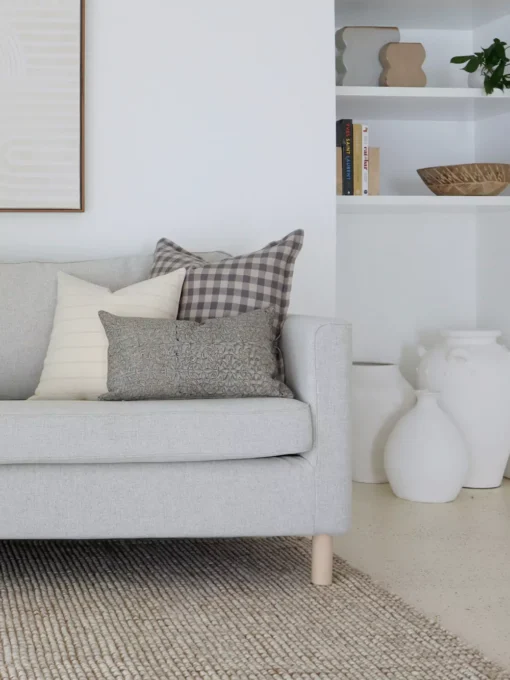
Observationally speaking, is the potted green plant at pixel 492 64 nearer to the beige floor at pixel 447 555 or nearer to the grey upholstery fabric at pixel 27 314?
the beige floor at pixel 447 555

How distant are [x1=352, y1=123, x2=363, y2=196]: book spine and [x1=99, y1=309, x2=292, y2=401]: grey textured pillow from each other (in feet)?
4.76

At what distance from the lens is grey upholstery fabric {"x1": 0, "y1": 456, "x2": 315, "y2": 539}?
88.5 inches

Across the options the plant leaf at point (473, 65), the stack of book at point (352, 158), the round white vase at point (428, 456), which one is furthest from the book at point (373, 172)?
the round white vase at point (428, 456)

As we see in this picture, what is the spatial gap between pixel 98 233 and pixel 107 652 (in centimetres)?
191

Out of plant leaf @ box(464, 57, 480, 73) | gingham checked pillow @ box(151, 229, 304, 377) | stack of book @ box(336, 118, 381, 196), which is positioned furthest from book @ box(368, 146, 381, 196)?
gingham checked pillow @ box(151, 229, 304, 377)

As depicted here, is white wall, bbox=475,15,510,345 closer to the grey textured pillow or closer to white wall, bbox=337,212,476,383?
white wall, bbox=337,212,476,383

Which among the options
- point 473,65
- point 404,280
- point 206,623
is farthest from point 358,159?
point 206,623

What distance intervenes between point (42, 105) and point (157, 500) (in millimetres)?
1783

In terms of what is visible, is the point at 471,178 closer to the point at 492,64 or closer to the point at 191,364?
the point at 492,64

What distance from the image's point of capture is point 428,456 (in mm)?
3410

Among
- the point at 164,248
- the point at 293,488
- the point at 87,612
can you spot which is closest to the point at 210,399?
the point at 293,488

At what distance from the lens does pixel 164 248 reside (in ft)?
10.2

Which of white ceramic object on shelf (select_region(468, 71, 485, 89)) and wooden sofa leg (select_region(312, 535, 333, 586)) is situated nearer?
wooden sofa leg (select_region(312, 535, 333, 586))

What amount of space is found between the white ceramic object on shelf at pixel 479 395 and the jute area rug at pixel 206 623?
1.18m
